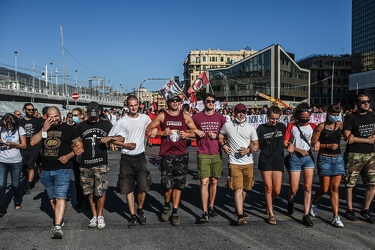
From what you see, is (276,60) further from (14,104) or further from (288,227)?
(288,227)

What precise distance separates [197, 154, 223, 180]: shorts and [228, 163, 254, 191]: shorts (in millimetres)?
376

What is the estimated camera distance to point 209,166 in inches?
244

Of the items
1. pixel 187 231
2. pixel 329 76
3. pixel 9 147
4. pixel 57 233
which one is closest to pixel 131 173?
pixel 187 231

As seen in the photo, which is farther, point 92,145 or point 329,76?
point 329,76

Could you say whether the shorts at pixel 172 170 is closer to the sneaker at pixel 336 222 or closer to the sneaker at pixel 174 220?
the sneaker at pixel 174 220

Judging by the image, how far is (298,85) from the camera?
97250 mm

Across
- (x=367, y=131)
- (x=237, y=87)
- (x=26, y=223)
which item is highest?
(x=237, y=87)

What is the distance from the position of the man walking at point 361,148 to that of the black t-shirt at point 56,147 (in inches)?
169

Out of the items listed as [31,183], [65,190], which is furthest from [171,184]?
[31,183]

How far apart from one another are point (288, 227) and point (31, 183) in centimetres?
573

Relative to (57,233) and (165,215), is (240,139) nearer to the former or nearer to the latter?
(165,215)

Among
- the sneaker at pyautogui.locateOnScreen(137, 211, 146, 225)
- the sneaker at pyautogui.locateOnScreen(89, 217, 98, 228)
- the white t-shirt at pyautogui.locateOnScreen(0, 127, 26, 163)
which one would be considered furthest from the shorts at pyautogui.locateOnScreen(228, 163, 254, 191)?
the white t-shirt at pyautogui.locateOnScreen(0, 127, 26, 163)

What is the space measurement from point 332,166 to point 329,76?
120 meters

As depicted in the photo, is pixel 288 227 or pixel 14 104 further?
pixel 14 104
